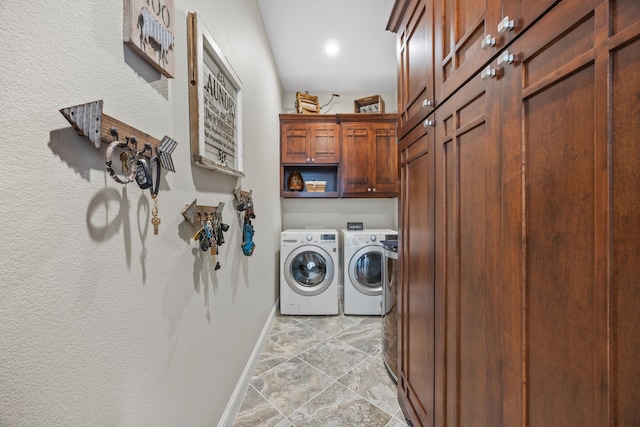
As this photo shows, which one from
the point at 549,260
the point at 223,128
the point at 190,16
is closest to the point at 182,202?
the point at 223,128

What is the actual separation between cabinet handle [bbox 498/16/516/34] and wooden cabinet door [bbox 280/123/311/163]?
274 cm

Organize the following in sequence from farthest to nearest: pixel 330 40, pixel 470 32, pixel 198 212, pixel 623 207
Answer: pixel 330 40
pixel 198 212
pixel 470 32
pixel 623 207

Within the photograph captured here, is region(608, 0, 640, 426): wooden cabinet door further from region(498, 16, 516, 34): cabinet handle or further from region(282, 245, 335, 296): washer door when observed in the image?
region(282, 245, 335, 296): washer door

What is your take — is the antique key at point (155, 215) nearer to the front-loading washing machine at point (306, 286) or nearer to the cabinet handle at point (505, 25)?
the cabinet handle at point (505, 25)

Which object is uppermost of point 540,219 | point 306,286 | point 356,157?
point 356,157

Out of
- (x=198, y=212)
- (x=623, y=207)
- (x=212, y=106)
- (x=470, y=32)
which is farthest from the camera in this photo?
(x=212, y=106)

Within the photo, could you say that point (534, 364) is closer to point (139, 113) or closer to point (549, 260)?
point (549, 260)

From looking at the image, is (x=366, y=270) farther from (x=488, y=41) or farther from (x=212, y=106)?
(x=488, y=41)

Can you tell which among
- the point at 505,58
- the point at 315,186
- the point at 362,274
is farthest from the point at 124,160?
the point at 315,186

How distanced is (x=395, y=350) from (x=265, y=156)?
1.89 meters

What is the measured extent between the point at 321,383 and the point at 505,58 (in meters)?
1.94

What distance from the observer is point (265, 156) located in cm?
243

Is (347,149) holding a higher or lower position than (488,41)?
higher

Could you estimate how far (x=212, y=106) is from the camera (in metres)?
1.19
